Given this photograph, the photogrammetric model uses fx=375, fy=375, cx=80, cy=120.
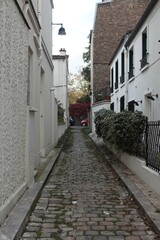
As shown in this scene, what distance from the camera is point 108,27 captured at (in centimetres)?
3272

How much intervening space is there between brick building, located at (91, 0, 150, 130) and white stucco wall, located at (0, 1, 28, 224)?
992 inches

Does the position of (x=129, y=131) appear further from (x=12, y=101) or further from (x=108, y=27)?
(x=108, y=27)

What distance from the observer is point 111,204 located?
7.23 metres

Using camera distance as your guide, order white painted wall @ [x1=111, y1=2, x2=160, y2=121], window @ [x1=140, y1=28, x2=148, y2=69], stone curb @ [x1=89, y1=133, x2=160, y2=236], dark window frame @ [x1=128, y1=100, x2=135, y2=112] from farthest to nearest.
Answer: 1. dark window frame @ [x1=128, y1=100, x2=135, y2=112]
2. window @ [x1=140, y1=28, x2=148, y2=69]
3. white painted wall @ [x1=111, y1=2, x2=160, y2=121]
4. stone curb @ [x1=89, y1=133, x2=160, y2=236]

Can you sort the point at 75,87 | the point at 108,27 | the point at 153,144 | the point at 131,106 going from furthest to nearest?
1. the point at 75,87
2. the point at 108,27
3. the point at 131,106
4. the point at 153,144

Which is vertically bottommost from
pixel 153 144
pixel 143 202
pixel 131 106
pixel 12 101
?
pixel 143 202

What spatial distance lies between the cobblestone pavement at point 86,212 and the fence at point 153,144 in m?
0.88

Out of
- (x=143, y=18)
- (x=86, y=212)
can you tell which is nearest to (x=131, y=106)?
(x=143, y=18)

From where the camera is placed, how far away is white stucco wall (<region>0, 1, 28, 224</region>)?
17.7ft

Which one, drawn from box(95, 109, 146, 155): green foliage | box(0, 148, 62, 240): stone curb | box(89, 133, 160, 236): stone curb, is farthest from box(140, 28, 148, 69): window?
box(0, 148, 62, 240): stone curb

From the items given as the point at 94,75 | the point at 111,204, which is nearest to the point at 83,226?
the point at 111,204

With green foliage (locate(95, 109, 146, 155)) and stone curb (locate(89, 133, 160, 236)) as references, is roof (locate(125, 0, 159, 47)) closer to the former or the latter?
green foliage (locate(95, 109, 146, 155))

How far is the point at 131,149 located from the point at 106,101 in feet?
51.1

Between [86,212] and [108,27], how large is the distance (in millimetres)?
27942
